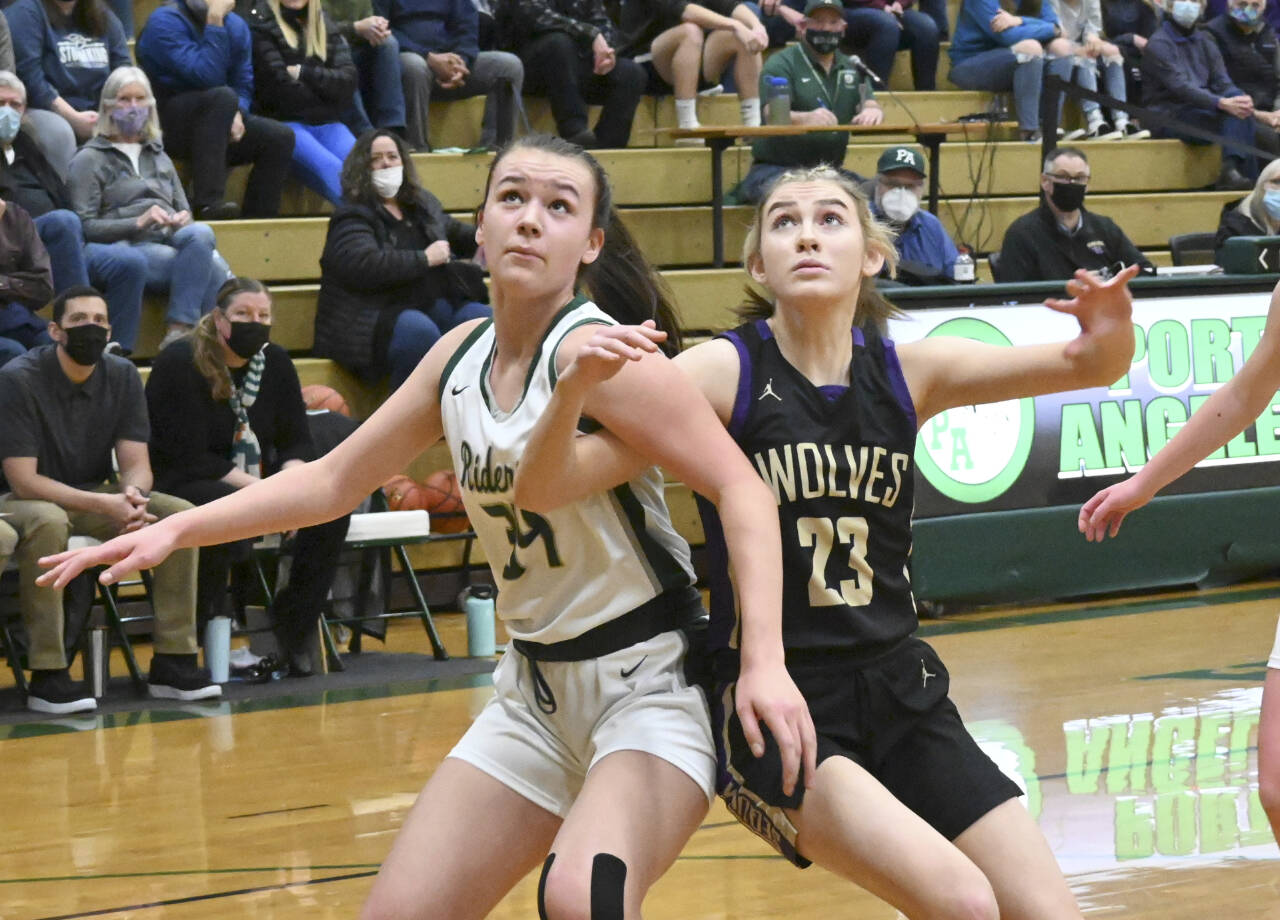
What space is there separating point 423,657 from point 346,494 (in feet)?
15.5

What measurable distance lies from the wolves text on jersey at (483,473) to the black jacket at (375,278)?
5886 mm

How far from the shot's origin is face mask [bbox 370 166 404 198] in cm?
909

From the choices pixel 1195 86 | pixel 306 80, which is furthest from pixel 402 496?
pixel 1195 86

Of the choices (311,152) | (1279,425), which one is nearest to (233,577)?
(311,152)

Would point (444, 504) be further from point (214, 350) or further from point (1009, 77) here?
point (1009, 77)

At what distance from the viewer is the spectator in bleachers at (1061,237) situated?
9.70 m

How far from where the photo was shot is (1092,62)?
13656 millimetres

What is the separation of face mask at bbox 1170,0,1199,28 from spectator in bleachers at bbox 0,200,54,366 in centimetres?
879

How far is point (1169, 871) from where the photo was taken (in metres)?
4.61

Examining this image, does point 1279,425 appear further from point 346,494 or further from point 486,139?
point 346,494

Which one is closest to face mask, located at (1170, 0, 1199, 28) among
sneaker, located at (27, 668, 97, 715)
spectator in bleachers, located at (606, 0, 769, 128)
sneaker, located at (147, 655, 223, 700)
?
spectator in bleachers, located at (606, 0, 769, 128)

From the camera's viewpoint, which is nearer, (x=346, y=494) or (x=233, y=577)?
(x=346, y=494)

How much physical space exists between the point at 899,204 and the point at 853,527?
287 inches

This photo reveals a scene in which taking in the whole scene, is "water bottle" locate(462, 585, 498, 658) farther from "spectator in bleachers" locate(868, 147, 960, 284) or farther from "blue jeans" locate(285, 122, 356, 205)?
"spectator in bleachers" locate(868, 147, 960, 284)
